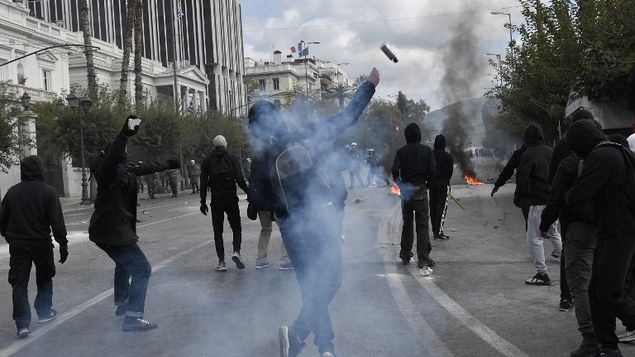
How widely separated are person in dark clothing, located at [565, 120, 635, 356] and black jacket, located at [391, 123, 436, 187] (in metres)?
4.01

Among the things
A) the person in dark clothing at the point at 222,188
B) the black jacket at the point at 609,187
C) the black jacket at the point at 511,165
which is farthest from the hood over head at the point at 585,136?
the person in dark clothing at the point at 222,188

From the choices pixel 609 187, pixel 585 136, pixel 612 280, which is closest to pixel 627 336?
pixel 612 280

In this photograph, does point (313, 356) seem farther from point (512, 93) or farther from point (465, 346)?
point (512, 93)

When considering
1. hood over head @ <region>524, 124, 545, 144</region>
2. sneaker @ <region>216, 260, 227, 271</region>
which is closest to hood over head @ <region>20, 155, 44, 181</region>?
sneaker @ <region>216, 260, 227, 271</region>

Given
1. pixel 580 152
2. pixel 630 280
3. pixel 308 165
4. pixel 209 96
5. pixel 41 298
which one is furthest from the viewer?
pixel 209 96

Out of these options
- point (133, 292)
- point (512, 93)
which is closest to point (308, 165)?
point (133, 292)

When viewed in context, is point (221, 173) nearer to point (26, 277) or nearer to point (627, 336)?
point (26, 277)

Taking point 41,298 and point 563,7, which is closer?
point 41,298

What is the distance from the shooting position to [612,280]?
457cm

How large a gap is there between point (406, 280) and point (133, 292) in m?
3.29

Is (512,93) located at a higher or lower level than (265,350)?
higher

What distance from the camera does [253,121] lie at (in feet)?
16.2

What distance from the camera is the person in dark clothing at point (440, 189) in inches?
461

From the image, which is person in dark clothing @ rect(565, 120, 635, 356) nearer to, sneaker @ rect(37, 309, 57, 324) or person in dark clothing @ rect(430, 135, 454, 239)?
sneaker @ rect(37, 309, 57, 324)
